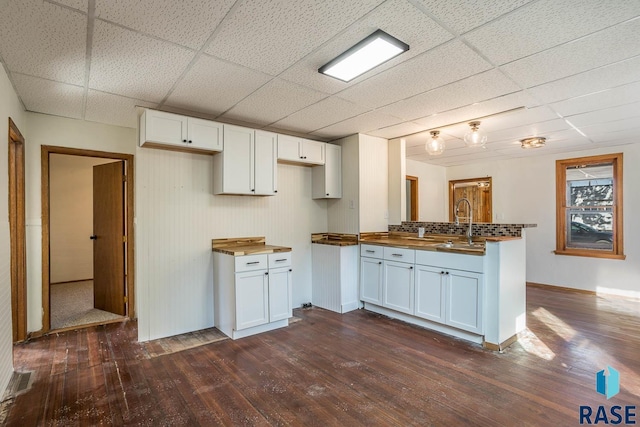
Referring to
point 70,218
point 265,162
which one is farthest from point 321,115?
point 70,218

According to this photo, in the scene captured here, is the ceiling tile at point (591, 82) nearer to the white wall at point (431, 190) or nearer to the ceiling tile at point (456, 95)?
the ceiling tile at point (456, 95)

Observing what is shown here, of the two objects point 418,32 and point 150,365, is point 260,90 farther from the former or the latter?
point 150,365

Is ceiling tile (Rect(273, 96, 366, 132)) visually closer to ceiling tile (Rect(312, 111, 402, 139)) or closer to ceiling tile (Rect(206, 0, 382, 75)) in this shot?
ceiling tile (Rect(312, 111, 402, 139))

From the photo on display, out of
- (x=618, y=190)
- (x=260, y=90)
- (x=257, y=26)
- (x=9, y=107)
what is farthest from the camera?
(x=618, y=190)

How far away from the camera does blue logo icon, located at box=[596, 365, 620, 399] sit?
7.40 feet

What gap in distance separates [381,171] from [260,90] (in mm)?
2241

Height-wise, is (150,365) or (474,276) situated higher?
(474,276)

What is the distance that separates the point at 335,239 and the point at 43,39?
3.48 metres

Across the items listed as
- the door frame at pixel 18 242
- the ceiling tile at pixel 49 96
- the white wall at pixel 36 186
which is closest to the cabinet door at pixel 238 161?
the ceiling tile at pixel 49 96

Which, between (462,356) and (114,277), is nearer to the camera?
(462,356)

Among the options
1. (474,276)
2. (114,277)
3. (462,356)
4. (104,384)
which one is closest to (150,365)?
(104,384)

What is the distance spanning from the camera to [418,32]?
6.25 feet

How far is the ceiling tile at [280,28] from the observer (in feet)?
5.51

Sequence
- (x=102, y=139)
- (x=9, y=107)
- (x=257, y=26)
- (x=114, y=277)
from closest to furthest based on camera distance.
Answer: (x=257, y=26) → (x=9, y=107) → (x=102, y=139) → (x=114, y=277)
